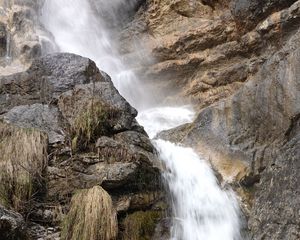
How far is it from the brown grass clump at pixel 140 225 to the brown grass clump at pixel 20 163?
4.86 ft

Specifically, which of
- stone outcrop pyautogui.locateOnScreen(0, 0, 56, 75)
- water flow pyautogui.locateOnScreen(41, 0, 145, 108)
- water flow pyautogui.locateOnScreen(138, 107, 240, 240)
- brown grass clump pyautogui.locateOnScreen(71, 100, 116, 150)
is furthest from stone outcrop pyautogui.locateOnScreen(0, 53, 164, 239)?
water flow pyautogui.locateOnScreen(41, 0, 145, 108)

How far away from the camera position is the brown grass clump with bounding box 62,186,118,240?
21.0ft

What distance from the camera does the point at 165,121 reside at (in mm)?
12953

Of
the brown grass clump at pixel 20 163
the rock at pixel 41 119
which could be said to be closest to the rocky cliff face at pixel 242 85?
the rock at pixel 41 119

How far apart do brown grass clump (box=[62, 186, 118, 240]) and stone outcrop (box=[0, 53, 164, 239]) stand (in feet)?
0.92

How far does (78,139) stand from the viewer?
7.65 meters

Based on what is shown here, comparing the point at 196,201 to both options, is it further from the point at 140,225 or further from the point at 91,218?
the point at 91,218

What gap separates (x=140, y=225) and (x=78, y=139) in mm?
1798

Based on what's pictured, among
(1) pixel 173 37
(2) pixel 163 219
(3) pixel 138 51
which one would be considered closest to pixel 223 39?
(1) pixel 173 37

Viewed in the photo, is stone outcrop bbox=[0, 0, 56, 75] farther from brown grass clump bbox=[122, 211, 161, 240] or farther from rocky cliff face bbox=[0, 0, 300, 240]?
brown grass clump bbox=[122, 211, 161, 240]

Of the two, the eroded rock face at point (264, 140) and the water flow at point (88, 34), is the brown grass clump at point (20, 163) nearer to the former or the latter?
the eroded rock face at point (264, 140)

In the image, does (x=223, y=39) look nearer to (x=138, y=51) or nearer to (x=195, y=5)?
(x=195, y=5)

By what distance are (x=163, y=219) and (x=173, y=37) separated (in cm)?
983

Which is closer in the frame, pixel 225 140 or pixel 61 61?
pixel 225 140
